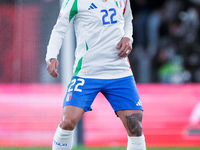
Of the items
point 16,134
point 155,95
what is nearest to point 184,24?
point 155,95

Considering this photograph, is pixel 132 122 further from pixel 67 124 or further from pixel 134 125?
pixel 67 124

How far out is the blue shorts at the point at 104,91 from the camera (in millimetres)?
2729

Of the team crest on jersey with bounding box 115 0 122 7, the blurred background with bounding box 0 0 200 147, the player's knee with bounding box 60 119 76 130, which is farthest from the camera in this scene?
the blurred background with bounding box 0 0 200 147

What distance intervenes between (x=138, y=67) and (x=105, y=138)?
260 centimetres

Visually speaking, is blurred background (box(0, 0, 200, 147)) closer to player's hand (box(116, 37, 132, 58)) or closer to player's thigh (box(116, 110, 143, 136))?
player's thigh (box(116, 110, 143, 136))

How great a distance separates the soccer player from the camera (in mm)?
2762

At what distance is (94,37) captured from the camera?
2.80 meters

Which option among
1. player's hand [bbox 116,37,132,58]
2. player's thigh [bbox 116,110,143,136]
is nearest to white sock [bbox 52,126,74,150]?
player's thigh [bbox 116,110,143,136]

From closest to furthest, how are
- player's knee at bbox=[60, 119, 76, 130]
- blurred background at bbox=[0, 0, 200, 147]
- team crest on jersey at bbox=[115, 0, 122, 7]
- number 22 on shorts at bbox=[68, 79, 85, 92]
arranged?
player's knee at bbox=[60, 119, 76, 130] < number 22 on shorts at bbox=[68, 79, 85, 92] < team crest on jersey at bbox=[115, 0, 122, 7] < blurred background at bbox=[0, 0, 200, 147]

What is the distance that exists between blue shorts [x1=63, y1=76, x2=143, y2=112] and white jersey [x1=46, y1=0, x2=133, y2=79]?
51 mm

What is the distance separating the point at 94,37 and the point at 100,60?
19 centimetres

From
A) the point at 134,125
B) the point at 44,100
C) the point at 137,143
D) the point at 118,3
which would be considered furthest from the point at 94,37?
Result: the point at 44,100

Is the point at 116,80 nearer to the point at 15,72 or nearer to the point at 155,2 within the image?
the point at 15,72

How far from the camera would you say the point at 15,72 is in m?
6.46
